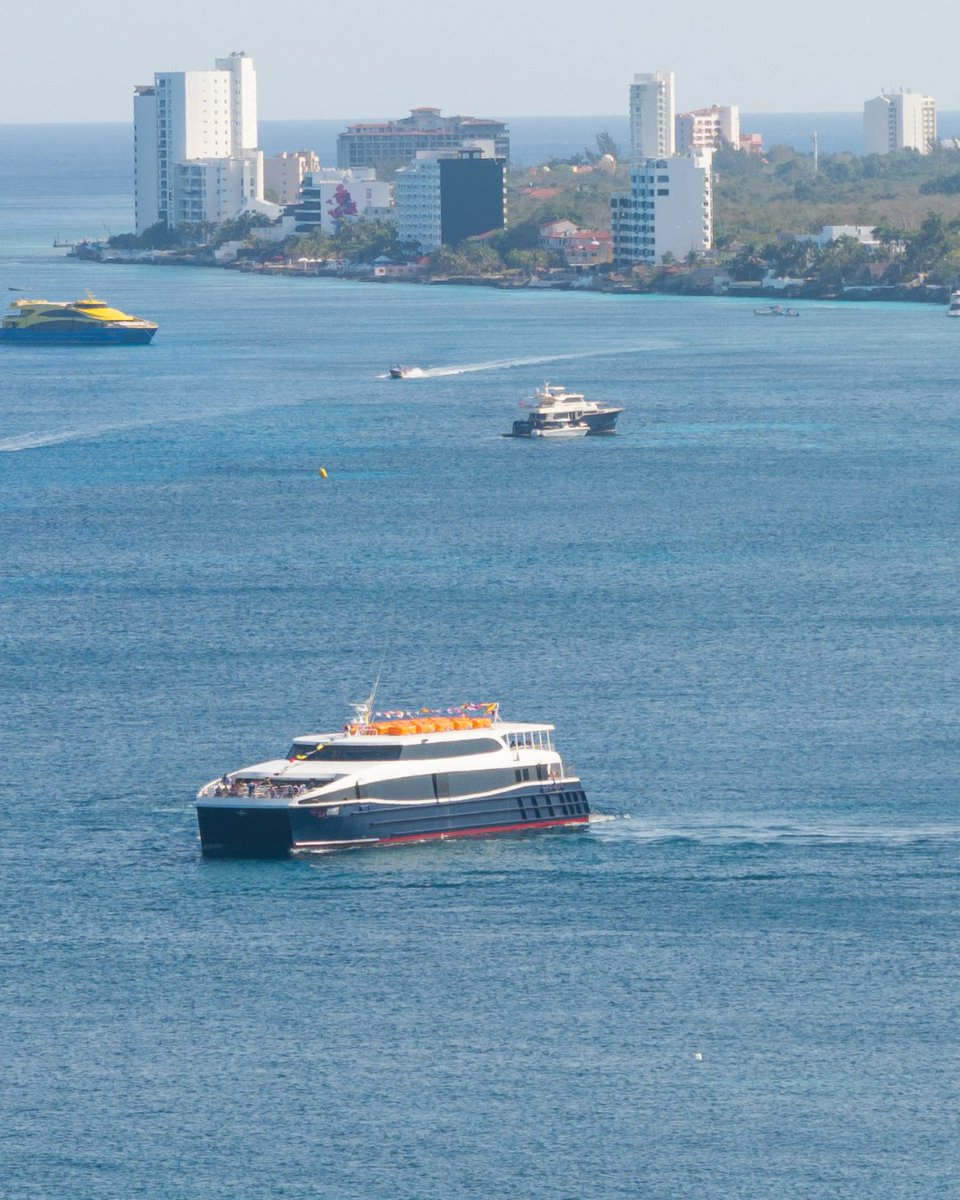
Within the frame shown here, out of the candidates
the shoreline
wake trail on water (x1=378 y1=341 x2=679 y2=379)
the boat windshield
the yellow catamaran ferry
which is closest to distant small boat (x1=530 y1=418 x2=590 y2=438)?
wake trail on water (x1=378 y1=341 x2=679 y2=379)

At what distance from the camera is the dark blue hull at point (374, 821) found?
34.3 meters

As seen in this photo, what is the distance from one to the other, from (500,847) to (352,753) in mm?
2289

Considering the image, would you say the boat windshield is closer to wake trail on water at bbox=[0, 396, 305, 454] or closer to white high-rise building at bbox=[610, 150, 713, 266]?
wake trail on water at bbox=[0, 396, 305, 454]

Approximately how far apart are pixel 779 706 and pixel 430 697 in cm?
548

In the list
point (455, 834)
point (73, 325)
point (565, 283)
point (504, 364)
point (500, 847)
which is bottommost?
point (500, 847)

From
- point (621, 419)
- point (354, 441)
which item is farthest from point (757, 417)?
point (354, 441)

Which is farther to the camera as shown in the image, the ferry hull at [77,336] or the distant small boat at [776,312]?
the distant small boat at [776,312]

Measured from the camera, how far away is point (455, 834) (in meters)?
35.4

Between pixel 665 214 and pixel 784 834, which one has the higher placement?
pixel 665 214

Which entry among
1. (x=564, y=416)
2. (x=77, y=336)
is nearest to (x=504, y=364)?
(x=564, y=416)

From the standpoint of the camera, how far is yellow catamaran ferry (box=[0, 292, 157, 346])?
4572 inches

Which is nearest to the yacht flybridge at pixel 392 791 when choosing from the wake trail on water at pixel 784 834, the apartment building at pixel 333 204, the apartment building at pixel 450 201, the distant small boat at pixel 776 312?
the wake trail on water at pixel 784 834

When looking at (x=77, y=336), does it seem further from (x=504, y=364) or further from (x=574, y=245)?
(x=574, y=245)

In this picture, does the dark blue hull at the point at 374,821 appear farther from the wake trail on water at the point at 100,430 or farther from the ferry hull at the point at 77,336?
the ferry hull at the point at 77,336
